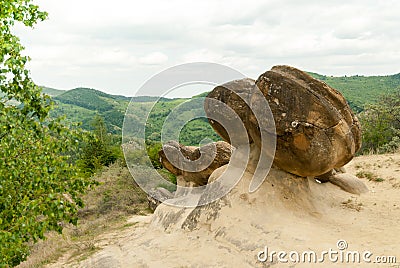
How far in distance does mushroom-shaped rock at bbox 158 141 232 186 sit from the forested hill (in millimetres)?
16429

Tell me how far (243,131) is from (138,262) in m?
3.49

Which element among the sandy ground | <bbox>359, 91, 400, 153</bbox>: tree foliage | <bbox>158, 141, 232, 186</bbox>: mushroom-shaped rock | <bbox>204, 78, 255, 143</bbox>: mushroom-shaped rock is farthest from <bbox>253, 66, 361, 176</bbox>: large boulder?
<bbox>359, 91, 400, 153</bbox>: tree foliage

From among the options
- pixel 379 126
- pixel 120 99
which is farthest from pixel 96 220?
pixel 120 99

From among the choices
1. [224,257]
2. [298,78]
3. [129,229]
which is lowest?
[129,229]

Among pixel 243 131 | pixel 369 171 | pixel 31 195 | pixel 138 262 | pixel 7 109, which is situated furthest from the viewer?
pixel 369 171

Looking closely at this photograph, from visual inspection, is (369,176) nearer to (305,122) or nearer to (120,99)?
(305,122)

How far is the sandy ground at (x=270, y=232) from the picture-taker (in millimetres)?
6355

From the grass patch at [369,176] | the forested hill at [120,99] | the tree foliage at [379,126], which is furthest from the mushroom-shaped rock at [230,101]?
the forested hill at [120,99]

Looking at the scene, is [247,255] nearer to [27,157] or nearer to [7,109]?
[27,157]

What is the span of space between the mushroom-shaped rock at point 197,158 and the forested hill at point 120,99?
53.9 feet

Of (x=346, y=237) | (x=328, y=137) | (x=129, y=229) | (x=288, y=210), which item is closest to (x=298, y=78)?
(x=328, y=137)

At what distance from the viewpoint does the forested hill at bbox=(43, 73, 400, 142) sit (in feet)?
190

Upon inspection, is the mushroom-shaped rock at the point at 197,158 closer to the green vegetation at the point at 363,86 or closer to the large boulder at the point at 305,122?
the large boulder at the point at 305,122

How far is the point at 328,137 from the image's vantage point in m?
7.28
